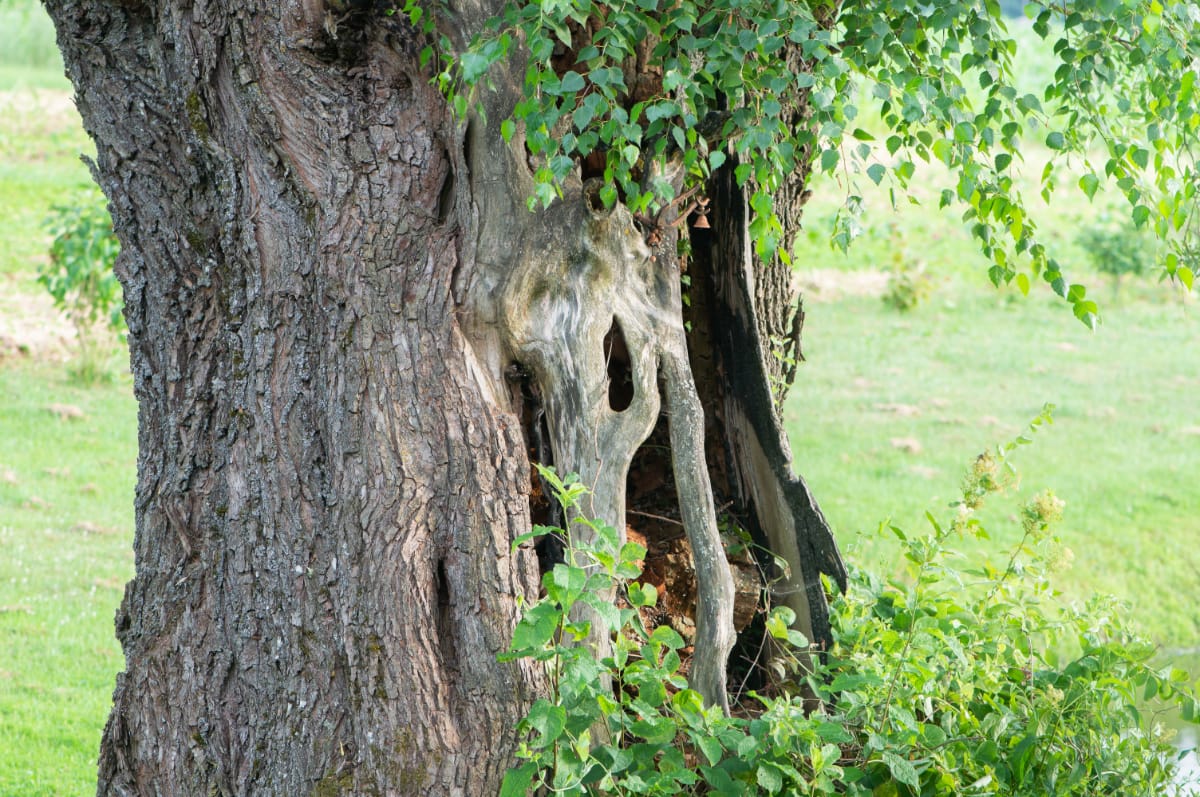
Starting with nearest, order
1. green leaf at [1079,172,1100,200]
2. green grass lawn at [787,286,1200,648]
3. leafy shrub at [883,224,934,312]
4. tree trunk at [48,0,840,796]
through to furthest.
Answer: green leaf at [1079,172,1100,200] → tree trunk at [48,0,840,796] → green grass lawn at [787,286,1200,648] → leafy shrub at [883,224,934,312]

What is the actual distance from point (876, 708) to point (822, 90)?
1.34 m

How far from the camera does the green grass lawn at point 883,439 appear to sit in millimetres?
5062

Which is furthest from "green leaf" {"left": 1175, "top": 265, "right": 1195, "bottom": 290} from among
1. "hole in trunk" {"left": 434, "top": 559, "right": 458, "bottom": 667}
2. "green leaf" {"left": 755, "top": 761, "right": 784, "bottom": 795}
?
"hole in trunk" {"left": 434, "top": 559, "right": 458, "bottom": 667}

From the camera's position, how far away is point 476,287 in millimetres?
2654

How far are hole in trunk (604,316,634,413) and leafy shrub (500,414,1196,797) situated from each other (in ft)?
1.43

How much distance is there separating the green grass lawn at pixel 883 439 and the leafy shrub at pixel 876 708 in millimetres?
559

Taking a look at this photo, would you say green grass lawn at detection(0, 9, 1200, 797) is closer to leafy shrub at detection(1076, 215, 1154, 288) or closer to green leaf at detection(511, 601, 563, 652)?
leafy shrub at detection(1076, 215, 1154, 288)

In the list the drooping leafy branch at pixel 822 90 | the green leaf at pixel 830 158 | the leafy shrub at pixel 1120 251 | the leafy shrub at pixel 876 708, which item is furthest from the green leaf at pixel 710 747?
the leafy shrub at pixel 1120 251

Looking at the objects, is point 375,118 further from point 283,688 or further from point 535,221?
point 283,688

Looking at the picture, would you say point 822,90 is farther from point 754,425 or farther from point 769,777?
point 769,777

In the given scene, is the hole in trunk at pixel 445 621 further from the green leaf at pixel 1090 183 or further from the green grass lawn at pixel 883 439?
the green leaf at pixel 1090 183

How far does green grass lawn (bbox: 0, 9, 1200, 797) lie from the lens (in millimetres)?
5062

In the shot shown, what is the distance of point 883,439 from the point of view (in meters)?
8.12

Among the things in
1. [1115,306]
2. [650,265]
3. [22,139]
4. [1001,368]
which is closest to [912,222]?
[1115,306]
